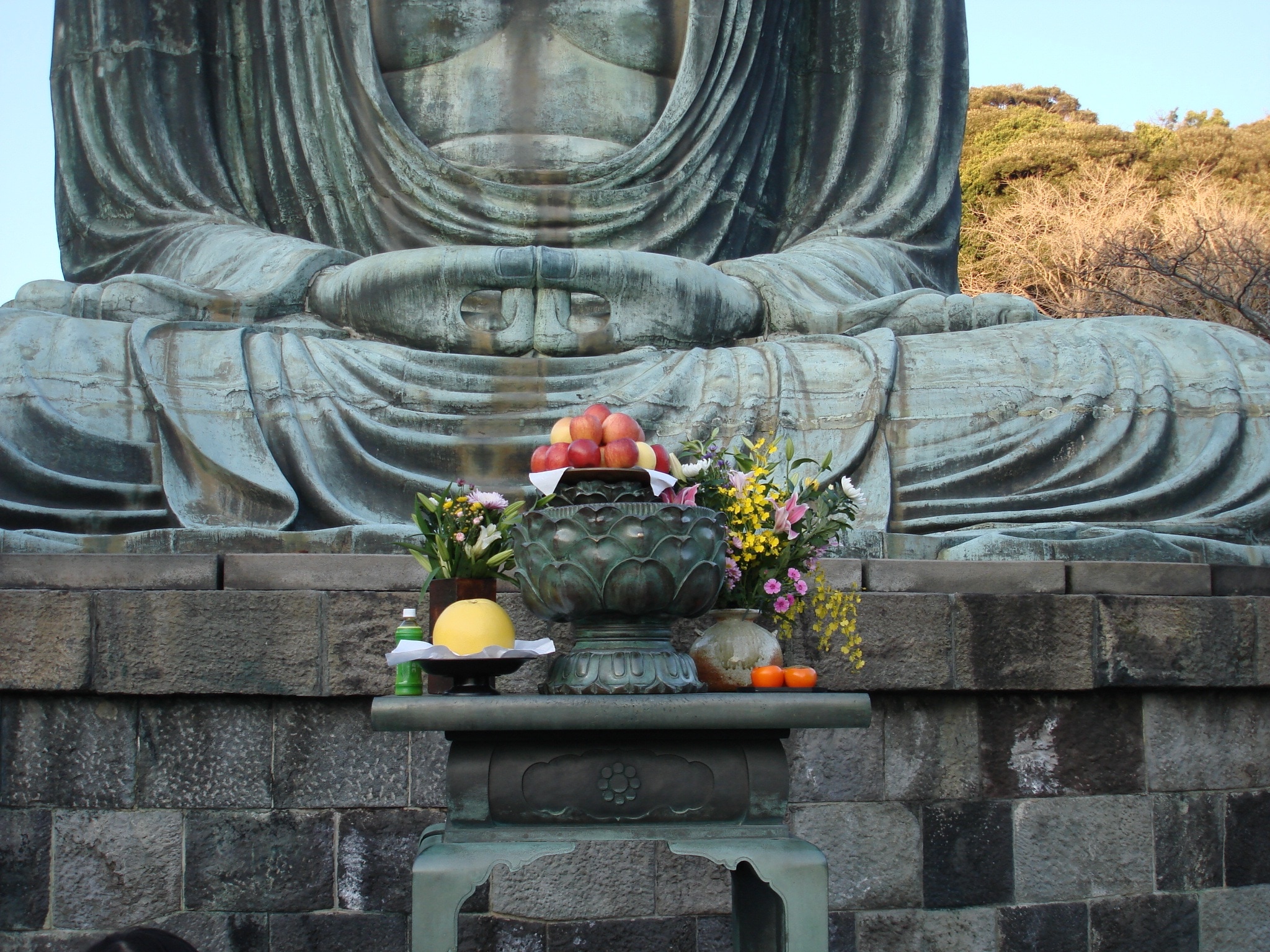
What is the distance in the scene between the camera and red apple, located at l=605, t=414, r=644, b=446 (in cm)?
288

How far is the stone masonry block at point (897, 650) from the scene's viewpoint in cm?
370

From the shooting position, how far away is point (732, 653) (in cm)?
302

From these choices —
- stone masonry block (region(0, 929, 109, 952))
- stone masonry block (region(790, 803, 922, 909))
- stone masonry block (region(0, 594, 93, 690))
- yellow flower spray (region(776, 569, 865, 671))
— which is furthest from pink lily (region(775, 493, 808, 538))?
stone masonry block (region(0, 929, 109, 952))

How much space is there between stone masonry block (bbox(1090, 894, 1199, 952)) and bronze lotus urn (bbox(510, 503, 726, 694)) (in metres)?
1.71

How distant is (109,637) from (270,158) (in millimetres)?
3265

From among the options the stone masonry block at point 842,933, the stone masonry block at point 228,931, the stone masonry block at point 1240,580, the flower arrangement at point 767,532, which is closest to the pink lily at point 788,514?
the flower arrangement at point 767,532

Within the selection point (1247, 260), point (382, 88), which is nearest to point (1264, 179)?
point (1247, 260)

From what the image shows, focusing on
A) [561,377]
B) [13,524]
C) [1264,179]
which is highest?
[1264,179]

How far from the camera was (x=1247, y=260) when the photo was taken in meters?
16.0

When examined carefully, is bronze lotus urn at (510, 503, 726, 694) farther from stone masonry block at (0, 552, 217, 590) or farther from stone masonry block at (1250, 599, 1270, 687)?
stone masonry block at (1250, 599, 1270, 687)

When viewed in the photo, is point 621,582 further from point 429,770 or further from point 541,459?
point 429,770

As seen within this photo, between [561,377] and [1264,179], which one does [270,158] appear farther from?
[1264,179]

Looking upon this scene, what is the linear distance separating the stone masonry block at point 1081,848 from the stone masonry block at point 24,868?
8.68 feet

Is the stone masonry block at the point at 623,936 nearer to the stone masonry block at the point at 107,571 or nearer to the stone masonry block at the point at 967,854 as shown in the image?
the stone masonry block at the point at 967,854
